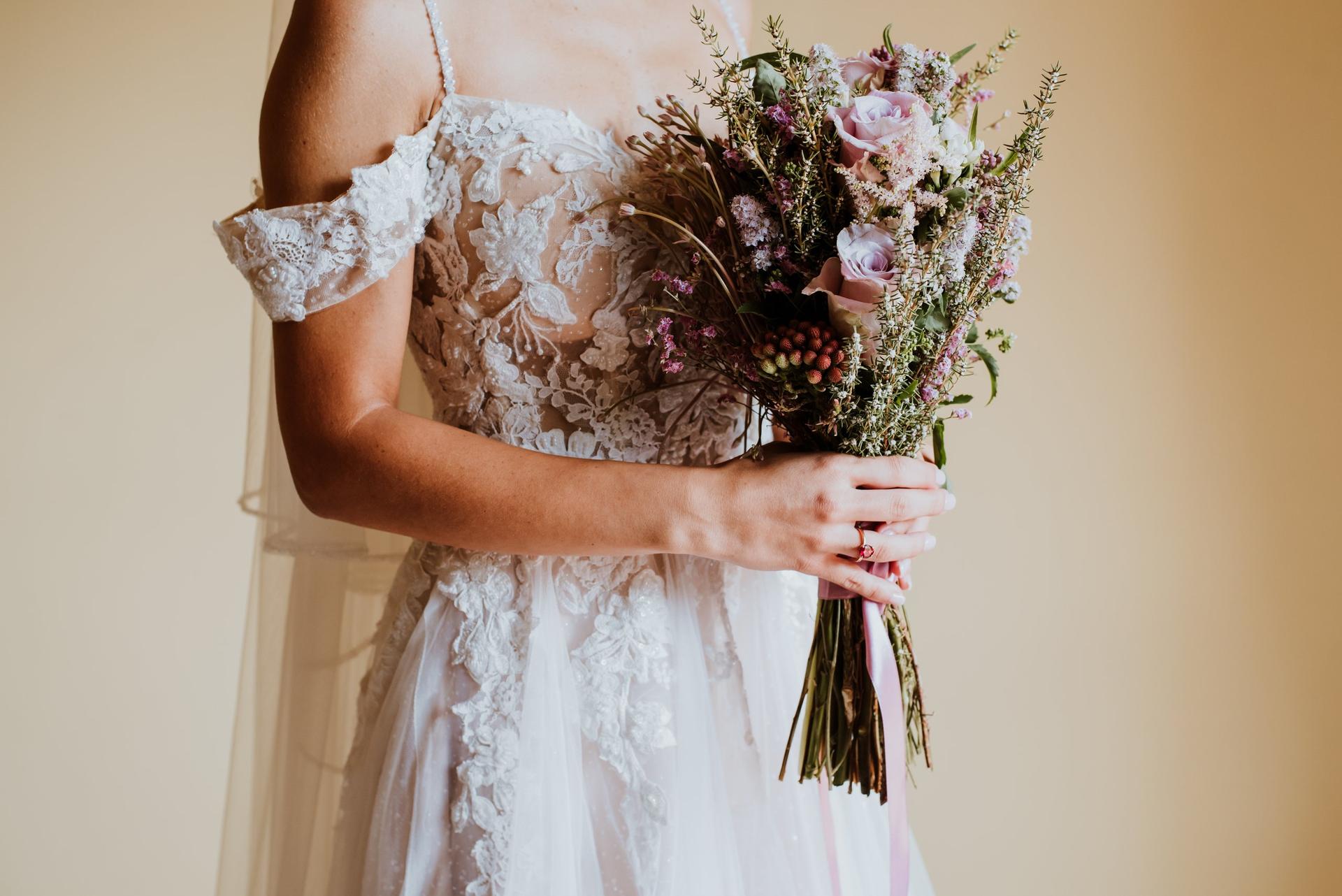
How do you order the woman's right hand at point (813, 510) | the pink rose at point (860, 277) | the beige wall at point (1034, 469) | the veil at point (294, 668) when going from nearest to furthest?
the pink rose at point (860, 277)
the woman's right hand at point (813, 510)
the veil at point (294, 668)
the beige wall at point (1034, 469)

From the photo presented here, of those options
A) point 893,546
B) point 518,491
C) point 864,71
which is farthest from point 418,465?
point 864,71

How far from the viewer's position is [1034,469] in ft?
7.16

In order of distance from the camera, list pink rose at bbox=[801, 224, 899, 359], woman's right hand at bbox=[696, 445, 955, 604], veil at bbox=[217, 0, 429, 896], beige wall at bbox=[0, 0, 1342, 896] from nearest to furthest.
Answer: pink rose at bbox=[801, 224, 899, 359] < woman's right hand at bbox=[696, 445, 955, 604] < veil at bbox=[217, 0, 429, 896] < beige wall at bbox=[0, 0, 1342, 896]

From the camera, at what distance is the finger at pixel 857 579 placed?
993 millimetres

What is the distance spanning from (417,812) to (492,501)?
301 mm

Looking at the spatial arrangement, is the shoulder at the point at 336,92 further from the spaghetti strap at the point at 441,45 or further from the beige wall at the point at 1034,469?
A: the beige wall at the point at 1034,469

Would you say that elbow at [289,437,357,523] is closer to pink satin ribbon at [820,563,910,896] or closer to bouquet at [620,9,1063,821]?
bouquet at [620,9,1063,821]

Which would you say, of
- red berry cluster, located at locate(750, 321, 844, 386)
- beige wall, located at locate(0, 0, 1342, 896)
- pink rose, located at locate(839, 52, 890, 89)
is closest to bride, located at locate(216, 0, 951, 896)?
red berry cluster, located at locate(750, 321, 844, 386)

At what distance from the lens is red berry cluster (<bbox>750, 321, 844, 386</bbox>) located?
0.88 meters

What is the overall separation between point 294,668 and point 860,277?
88 centimetres

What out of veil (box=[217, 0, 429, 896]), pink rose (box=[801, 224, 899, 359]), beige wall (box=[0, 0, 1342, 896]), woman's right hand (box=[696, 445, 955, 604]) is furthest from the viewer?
beige wall (box=[0, 0, 1342, 896])

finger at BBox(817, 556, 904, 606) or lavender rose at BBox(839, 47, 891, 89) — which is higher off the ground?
lavender rose at BBox(839, 47, 891, 89)

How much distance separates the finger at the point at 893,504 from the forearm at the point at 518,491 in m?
0.14

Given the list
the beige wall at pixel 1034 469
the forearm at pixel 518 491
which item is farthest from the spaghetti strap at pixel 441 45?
the beige wall at pixel 1034 469
